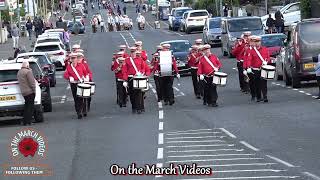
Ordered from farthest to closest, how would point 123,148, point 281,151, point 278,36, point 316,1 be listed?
point 316,1, point 278,36, point 123,148, point 281,151

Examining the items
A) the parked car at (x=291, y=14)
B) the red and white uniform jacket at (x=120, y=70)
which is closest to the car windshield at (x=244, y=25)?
the parked car at (x=291, y=14)

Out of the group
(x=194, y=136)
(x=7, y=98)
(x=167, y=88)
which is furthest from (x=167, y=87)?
(x=194, y=136)

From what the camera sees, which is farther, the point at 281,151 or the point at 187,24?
the point at 187,24

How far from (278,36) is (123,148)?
24894mm

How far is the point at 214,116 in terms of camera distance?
23.8 metres

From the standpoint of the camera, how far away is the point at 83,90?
84.2 feet

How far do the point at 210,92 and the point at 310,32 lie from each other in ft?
14.7

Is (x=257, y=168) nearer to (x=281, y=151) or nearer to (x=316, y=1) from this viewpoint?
(x=281, y=151)

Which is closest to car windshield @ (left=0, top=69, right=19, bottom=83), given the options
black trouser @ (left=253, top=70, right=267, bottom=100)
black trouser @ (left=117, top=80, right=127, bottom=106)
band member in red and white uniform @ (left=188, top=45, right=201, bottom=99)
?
black trouser @ (left=117, top=80, right=127, bottom=106)

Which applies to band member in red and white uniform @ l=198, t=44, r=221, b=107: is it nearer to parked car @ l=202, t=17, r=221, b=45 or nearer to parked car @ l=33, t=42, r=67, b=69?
parked car @ l=33, t=42, r=67, b=69

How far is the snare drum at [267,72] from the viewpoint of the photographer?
26750 millimetres

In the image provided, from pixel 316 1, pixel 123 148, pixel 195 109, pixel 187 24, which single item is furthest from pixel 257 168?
pixel 187 24

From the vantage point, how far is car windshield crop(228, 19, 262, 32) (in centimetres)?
4809

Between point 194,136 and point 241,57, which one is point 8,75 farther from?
point 194,136
